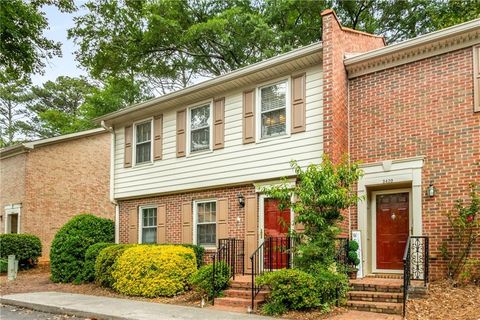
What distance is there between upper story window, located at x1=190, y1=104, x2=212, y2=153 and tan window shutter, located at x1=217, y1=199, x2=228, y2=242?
1645 mm

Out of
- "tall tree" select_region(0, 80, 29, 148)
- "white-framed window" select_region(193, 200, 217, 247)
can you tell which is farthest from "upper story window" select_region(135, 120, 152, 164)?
"tall tree" select_region(0, 80, 29, 148)

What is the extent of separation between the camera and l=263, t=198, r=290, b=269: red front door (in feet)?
38.0

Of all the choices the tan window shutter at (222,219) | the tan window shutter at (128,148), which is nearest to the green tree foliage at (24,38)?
the tan window shutter at (128,148)

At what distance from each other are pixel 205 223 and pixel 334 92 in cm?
543

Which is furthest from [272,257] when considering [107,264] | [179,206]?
[107,264]

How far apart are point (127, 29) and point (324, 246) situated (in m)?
16.4

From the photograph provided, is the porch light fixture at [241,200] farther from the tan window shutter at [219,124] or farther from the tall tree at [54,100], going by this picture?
the tall tree at [54,100]

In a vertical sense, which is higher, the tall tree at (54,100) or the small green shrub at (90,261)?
the tall tree at (54,100)

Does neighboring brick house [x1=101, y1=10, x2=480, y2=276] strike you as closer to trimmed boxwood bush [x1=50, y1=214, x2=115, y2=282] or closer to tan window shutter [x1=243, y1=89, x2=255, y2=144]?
tan window shutter [x1=243, y1=89, x2=255, y2=144]

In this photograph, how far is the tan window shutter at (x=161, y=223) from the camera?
48.9ft

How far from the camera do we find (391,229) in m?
10.8

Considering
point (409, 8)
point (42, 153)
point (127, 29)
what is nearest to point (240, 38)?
point (127, 29)

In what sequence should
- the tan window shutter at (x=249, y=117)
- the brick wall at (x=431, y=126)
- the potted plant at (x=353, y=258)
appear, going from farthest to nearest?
the tan window shutter at (x=249, y=117)
the potted plant at (x=353, y=258)
the brick wall at (x=431, y=126)

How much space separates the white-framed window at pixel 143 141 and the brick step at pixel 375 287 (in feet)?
26.8
